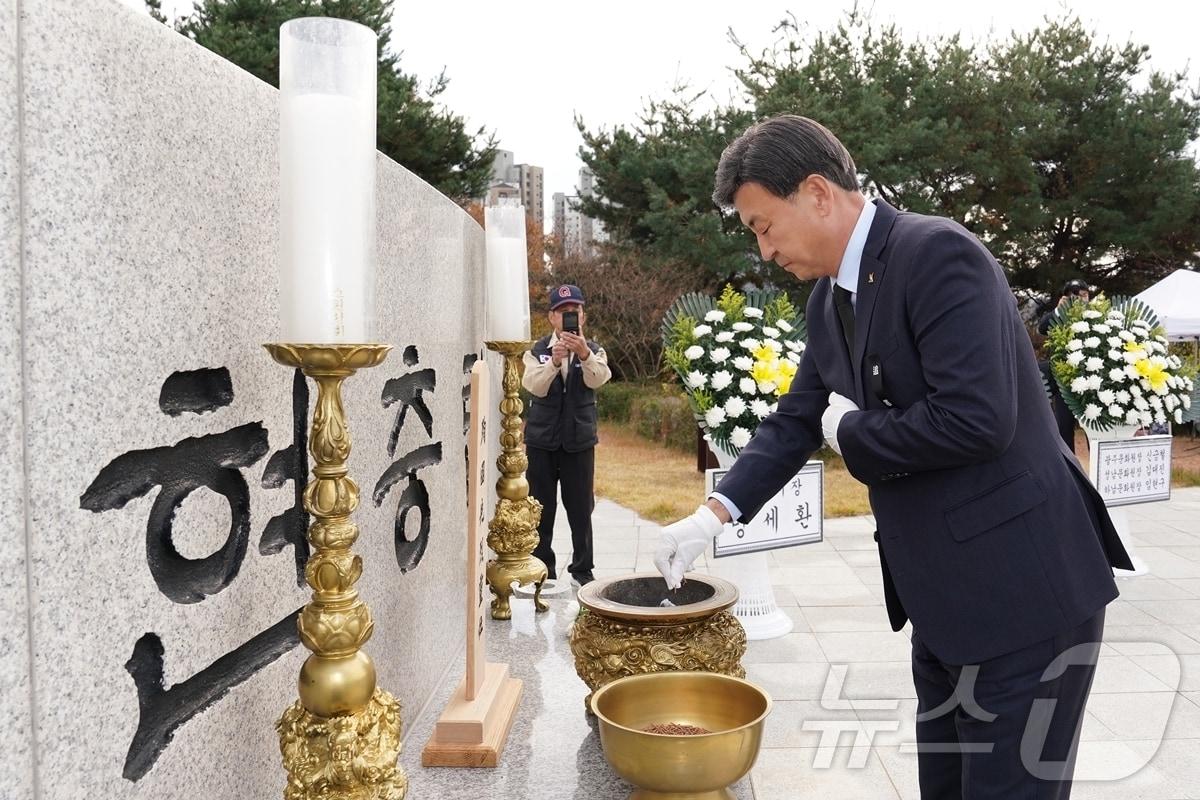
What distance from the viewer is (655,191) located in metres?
17.3

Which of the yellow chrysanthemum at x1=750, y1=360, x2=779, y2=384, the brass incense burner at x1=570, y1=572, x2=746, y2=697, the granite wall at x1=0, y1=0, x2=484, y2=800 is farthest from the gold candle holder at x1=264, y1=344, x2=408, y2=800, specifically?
the yellow chrysanthemum at x1=750, y1=360, x2=779, y2=384

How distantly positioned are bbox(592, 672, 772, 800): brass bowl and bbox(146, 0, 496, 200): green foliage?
12.9 m

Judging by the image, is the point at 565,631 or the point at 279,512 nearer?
the point at 279,512

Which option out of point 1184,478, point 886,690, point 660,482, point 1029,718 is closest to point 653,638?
point 1029,718

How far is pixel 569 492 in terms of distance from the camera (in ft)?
19.0

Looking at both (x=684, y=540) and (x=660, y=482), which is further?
(x=660, y=482)

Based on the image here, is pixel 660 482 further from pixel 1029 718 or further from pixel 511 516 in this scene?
pixel 1029 718

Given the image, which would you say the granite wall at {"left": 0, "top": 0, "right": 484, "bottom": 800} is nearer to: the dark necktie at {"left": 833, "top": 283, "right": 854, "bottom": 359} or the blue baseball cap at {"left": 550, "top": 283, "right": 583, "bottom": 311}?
the dark necktie at {"left": 833, "top": 283, "right": 854, "bottom": 359}

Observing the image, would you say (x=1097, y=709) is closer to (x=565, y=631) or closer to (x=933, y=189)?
(x=565, y=631)

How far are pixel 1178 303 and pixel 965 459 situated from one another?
14347mm

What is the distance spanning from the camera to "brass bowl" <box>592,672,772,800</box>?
88.8 inches

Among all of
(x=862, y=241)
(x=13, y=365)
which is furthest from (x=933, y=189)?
(x=13, y=365)

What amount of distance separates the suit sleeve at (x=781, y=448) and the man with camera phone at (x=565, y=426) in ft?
9.70

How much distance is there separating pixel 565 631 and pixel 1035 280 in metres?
17.1
